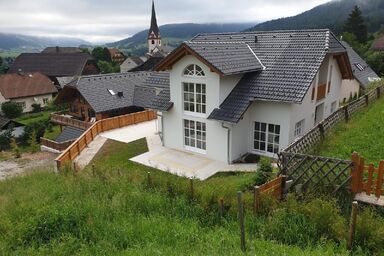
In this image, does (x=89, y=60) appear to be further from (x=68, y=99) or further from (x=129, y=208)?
(x=129, y=208)

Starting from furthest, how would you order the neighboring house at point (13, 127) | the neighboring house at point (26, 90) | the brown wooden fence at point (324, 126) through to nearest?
the neighboring house at point (26, 90) < the neighboring house at point (13, 127) < the brown wooden fence at point (324, 126)

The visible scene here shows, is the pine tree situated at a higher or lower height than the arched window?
higher

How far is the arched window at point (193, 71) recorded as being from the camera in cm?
1689

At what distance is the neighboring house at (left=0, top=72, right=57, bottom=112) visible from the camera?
48406 millimetres

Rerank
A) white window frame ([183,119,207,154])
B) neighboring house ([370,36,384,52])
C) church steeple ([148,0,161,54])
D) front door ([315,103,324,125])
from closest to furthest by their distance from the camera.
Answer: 1. white window frame ([183,119,207,154])
2. front door ([315,103,324,125])
3. neighboring house ([370,36,384,52])
4. church steeple ([148,0,161,54])

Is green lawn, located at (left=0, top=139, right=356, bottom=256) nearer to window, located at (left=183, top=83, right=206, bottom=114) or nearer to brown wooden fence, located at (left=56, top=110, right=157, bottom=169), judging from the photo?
window, located at (left=183, top=83, right=206, bottom=114)

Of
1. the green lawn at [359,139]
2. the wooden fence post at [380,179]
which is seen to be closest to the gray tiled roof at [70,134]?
the green lawn at [359,139]

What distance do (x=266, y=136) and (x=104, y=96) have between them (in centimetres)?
1881

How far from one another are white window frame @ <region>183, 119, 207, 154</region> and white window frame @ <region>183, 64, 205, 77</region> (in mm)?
2623

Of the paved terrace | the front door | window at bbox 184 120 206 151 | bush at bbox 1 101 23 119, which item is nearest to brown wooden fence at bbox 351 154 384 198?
the paved terrace

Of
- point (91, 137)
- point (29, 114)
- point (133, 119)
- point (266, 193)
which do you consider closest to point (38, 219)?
point (266, 193)

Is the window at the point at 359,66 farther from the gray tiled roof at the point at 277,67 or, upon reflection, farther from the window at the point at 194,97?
the window at the point at 194,97

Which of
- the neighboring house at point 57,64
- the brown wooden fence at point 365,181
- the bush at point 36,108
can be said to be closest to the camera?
the brown wooden fence at point 365,181

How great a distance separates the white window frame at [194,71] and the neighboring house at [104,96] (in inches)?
453
